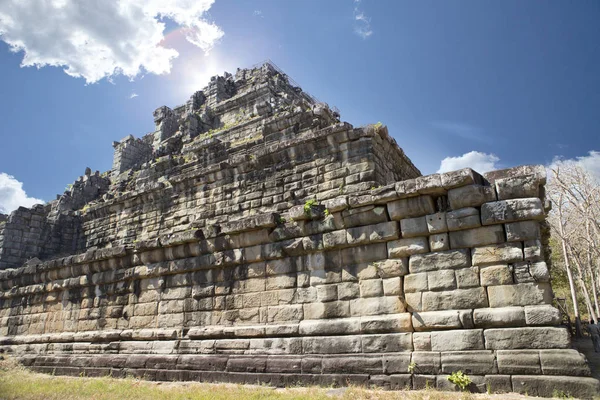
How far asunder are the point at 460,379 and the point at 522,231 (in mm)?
2306

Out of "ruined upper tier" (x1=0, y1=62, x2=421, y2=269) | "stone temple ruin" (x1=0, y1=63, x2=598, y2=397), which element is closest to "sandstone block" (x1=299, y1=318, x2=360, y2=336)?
"stone temple ruin" (x1=0, y1=63, x2=598, y2=397)

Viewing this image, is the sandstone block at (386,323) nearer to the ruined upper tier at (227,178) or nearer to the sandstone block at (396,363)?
the sandstone block at (396,363)

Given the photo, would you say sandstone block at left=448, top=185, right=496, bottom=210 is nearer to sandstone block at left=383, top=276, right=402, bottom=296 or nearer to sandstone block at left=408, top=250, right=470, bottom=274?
sandstone block at left=408, top=250, right=470, bottom=274

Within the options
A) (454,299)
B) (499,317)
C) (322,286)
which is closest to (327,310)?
(322,286)

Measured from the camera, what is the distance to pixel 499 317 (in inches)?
231

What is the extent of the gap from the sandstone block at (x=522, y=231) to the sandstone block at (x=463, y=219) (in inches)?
17.4

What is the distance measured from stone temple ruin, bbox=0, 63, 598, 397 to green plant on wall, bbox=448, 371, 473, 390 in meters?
0.09

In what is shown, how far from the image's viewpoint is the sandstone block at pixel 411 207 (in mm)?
6734

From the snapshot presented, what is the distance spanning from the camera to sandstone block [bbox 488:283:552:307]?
5762 mm

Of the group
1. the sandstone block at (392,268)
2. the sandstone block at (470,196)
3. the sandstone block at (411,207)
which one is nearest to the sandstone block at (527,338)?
the sandstone block at (392,268)

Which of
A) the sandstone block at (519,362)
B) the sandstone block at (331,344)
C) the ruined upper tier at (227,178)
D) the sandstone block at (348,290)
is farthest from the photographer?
the ruined upper tier at (227,178)

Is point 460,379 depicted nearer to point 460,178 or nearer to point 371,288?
point 371,288

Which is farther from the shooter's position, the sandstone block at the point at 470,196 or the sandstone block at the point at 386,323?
the sandstone block at the point at 386,323

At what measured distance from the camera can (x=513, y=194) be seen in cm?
622
